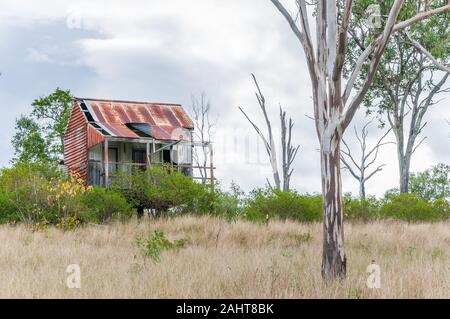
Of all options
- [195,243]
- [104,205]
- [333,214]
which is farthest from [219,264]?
[104,205]

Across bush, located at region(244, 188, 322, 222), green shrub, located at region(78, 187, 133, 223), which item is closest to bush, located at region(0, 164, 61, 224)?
green shrub, located at region(78, 187, 133, 223)

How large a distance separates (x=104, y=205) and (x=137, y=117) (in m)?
12.9

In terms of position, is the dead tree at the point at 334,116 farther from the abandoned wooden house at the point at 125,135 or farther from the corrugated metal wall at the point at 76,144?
the corrugated metal wall at the point at 76,144

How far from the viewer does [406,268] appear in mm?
10008

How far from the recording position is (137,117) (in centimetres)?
3231

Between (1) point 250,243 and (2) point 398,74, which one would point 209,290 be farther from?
(2) point 398,74

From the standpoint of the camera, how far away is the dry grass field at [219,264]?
7.57 meters

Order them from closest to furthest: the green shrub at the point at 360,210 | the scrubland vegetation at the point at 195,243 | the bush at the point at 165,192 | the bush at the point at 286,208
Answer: the scrubland vegetation at the point at 195,243
the bush at the point at 286,208
the green shrub at the point at 360,210
the bush at the point at 165,192

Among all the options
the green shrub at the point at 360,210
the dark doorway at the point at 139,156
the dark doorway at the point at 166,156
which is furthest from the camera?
the dark doorway at the point at 139,156

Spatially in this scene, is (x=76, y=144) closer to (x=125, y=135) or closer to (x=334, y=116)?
(x=125, y=135)

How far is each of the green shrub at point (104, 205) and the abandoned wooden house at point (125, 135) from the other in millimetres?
8619

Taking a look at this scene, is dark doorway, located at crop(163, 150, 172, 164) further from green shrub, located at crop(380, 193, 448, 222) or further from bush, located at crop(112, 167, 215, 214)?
green shrub, located at crop(380, 193, 448, 222)

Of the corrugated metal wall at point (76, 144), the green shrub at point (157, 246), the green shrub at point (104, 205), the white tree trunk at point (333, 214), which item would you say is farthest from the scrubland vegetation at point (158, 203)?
the white tree trunk at point (333, 214)
